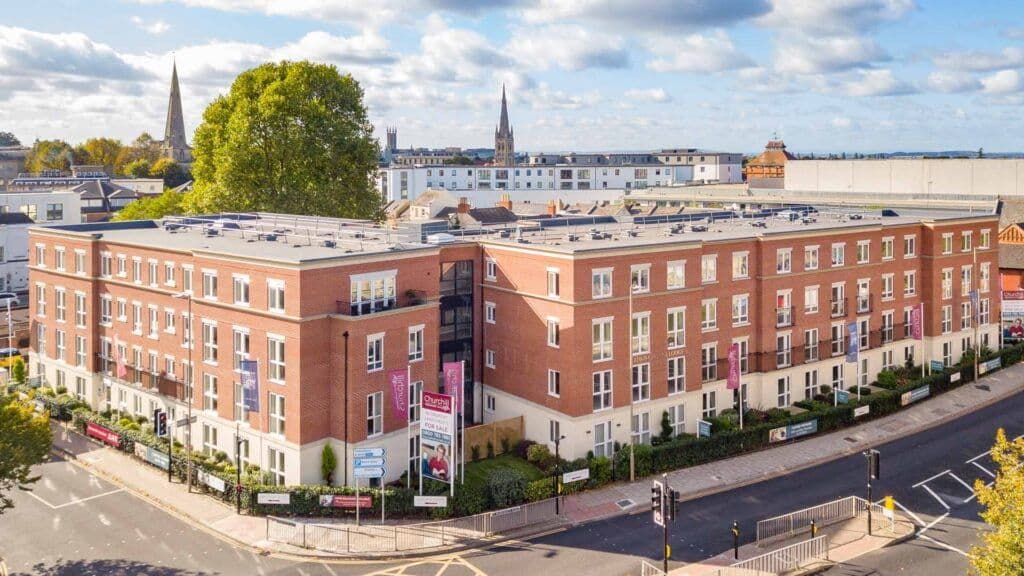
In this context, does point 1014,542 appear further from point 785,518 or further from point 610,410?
point 610,410

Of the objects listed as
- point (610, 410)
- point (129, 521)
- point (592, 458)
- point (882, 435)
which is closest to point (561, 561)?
point (592, 458)

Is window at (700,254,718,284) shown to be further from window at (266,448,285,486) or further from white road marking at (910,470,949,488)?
window at (266,448,285,486)

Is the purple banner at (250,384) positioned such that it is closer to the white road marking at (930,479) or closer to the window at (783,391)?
the window at (783,391)

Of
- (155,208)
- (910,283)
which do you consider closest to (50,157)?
(155,208)

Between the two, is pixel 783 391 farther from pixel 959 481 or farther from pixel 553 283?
pixel 553 283

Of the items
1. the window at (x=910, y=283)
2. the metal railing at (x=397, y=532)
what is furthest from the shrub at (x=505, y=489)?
the window at (x=910, y=283)
